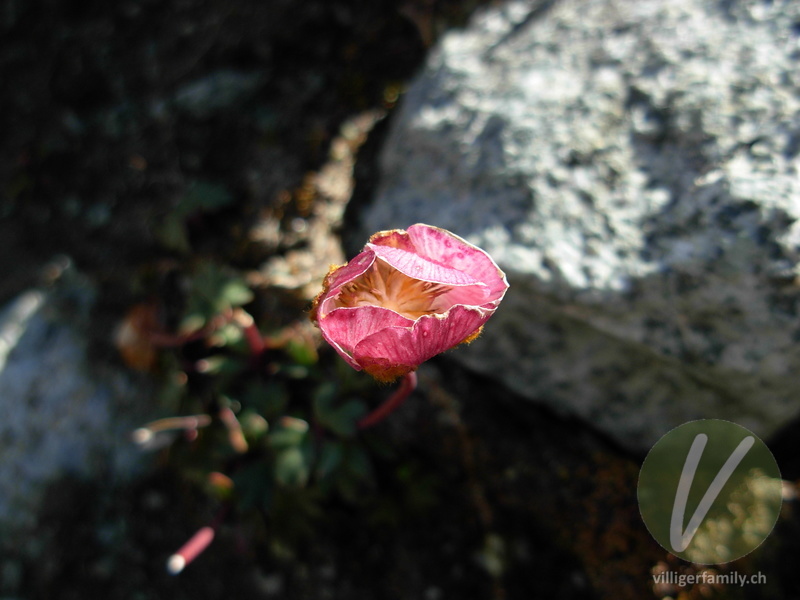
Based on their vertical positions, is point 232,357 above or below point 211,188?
below

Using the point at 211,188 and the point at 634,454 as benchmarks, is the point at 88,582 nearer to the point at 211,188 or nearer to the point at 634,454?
the point at 211,188

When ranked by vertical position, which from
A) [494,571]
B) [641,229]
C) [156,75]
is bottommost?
[494,571]

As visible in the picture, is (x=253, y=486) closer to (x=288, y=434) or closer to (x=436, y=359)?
(x=288, y=434)

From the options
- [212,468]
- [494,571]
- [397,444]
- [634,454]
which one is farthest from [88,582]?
[634,454]

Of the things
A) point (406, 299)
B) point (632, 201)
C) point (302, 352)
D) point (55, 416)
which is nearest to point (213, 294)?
point (302, 352)

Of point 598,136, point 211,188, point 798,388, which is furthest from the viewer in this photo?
point 211,188

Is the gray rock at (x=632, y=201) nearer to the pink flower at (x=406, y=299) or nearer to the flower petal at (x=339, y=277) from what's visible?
the pink flower at (x=406, y=299)

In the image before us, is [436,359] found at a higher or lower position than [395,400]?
lower
